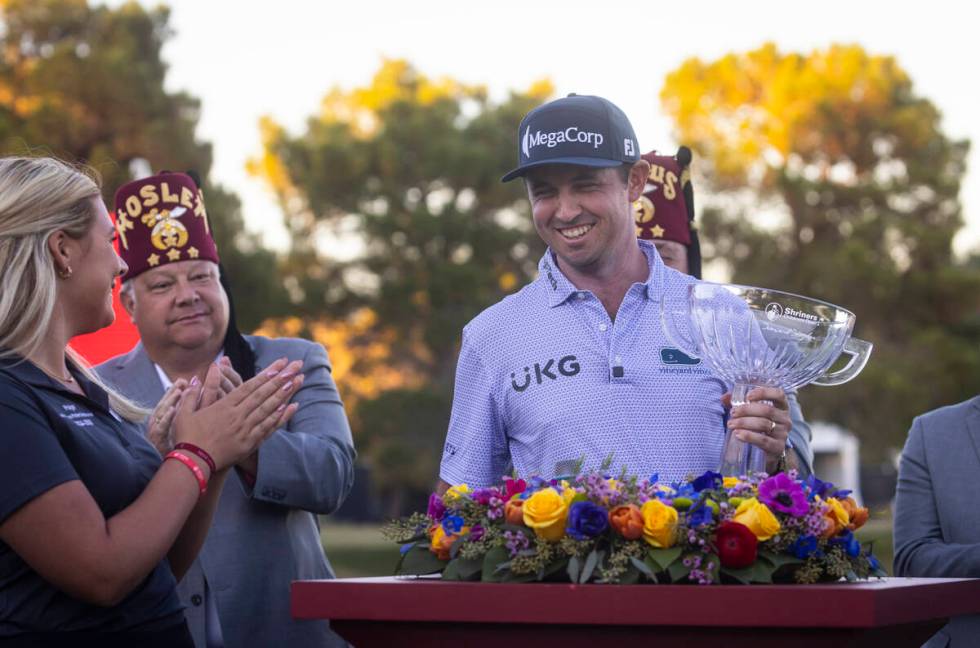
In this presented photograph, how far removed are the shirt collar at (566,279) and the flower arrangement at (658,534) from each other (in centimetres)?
88

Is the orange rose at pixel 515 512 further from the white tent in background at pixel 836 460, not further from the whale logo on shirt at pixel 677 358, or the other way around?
the white tent in background at pixel 836 460

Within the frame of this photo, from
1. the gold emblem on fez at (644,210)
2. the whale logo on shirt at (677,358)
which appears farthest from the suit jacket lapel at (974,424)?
the gold emblem on fez at (644,210)

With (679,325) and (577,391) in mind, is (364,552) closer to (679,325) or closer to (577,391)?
(577,391)

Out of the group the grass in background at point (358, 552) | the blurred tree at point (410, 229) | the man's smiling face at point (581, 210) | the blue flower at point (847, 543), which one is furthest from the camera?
the blurred tree at point (410, 229)

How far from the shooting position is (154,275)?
14.7ft

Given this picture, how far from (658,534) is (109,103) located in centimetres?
1903

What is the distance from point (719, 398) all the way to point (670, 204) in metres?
1.29

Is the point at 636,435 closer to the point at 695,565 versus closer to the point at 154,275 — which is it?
the point at 695,565

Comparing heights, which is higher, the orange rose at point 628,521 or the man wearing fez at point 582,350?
the man wearing fez at point 582,350

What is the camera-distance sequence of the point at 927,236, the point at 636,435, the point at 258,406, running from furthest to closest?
the point at 927,236, the point at 636,435, the point at 258,406

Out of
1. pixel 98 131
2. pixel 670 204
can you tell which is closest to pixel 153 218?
pixel 670 204

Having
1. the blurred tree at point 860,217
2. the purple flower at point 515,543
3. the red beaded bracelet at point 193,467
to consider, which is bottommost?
the purple flower at point 515,543

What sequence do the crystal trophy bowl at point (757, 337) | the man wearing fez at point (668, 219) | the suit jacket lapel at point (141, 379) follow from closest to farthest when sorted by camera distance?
the crystal trophy bowl at point (757, 337) → the suit jacket lapel at point (141, 379) → the man wearing fez at point (668, 219)

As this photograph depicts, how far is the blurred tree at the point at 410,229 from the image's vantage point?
24.8 metres
